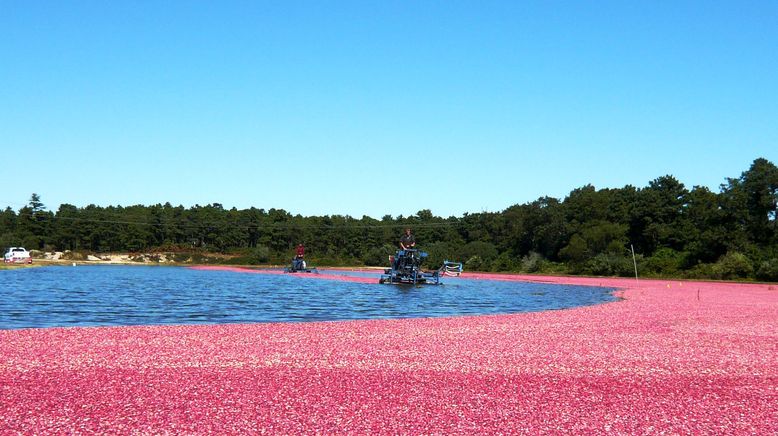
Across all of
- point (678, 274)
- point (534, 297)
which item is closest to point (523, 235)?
point (678, 274)

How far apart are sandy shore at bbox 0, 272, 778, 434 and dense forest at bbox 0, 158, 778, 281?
5084 centimetres

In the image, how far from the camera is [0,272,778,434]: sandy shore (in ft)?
28.5

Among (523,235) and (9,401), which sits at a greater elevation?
(523,235)

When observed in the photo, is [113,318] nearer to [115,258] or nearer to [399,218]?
[115,258]

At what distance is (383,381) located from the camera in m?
11.1

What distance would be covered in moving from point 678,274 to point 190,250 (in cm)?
9342

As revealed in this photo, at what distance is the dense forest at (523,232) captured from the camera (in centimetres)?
6838

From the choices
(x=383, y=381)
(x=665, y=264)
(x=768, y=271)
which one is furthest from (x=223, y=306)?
(x=665, y=264)

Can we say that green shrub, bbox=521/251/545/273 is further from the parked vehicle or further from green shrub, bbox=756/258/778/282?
the parked vehicle

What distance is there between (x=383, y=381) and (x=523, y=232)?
88.6 meters

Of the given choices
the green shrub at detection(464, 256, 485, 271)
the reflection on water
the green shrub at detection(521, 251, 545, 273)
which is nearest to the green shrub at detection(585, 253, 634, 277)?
the green shrub at detection(521, 251, 545, 273)

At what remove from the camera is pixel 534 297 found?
38.2 m

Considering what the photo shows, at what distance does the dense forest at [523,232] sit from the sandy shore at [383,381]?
50.8 m

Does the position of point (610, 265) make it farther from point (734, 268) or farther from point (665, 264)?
point (734, 268)
